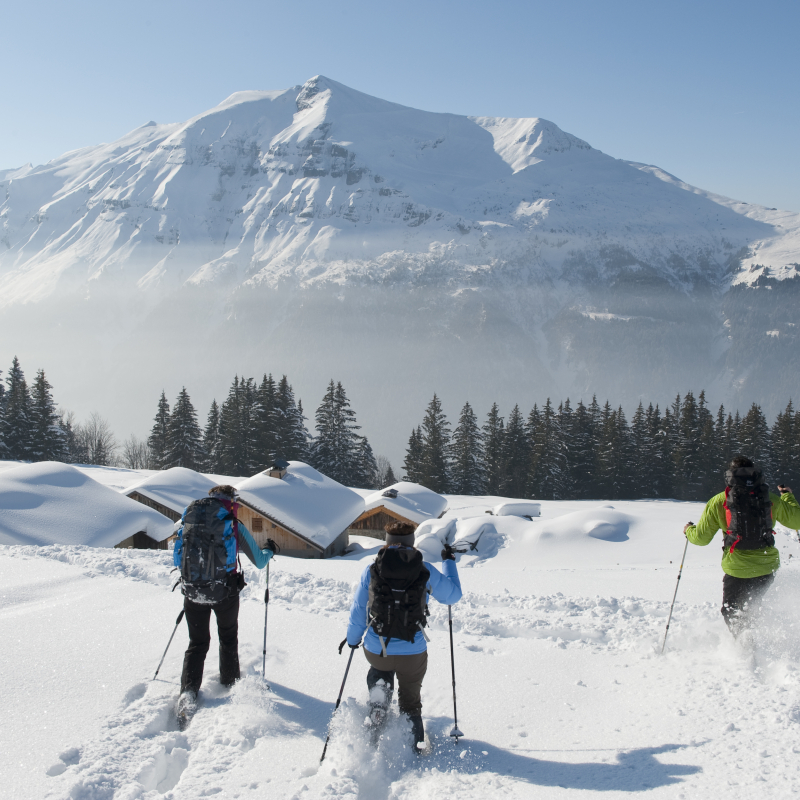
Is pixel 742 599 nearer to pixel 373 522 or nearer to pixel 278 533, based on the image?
pixel 278 533

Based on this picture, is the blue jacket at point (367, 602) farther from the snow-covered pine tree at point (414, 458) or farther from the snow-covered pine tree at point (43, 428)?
the snow-covered pine tree at point (43, 428)

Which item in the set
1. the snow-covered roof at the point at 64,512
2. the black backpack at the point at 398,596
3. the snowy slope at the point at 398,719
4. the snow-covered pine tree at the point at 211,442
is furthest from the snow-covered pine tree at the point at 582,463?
the black backpack at the point at 398,596

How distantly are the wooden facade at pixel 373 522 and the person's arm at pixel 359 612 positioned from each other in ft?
113

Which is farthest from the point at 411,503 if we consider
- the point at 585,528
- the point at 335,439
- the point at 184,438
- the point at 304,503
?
the point at 184,438

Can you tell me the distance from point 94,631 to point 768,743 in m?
7.07

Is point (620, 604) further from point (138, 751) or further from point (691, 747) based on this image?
point (138, 751)

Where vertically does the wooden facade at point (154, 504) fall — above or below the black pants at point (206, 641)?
below

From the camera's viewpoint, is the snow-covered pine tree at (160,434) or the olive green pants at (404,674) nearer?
the olive green pants at (404,674)

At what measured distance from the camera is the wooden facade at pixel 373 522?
39281 mm

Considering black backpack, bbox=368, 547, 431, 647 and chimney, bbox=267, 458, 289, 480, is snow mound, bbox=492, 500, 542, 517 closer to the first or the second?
chimney, bbox=267, 458, 289, 480

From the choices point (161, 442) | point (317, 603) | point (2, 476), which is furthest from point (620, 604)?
point (161, 442)

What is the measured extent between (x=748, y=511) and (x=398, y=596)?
4.21 meters

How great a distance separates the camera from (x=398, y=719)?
472 cm

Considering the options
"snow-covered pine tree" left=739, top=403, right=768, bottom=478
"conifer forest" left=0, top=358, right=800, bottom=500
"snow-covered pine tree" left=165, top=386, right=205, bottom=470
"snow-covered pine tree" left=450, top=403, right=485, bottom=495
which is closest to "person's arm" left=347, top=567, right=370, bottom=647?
"conifer forest" left=0, top=358, right=800, bottom=500
